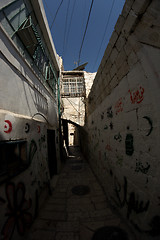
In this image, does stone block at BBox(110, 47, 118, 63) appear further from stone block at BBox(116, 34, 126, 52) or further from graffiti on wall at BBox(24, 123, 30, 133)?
graffiti on wall at BBox(24, 123, 30, 133)

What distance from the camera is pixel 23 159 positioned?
2492 mm

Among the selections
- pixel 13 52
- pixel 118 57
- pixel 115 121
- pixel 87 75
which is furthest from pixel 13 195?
pixel 87 75

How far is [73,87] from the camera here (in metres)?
9.20

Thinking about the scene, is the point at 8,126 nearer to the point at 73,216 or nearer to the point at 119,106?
the point at 119,106

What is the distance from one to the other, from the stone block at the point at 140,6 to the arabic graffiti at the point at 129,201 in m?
2.80

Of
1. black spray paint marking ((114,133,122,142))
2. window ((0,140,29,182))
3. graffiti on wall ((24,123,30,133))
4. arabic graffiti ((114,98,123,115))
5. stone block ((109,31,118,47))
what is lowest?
window ((0,140,29,182))

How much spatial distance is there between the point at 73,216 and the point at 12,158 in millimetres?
1998

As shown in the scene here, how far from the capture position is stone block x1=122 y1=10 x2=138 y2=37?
177cm

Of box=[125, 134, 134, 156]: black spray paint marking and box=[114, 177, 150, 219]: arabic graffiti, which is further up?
box=[125, 134, 134, 156]: black spray paint marking

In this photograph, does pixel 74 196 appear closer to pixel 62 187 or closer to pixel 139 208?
pixel 62 187

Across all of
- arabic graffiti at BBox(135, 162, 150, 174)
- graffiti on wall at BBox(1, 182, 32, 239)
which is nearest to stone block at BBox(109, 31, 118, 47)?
arabic graffiti at BBox(135, 162, 150, 174)

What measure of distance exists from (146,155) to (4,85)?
2742 millimetres

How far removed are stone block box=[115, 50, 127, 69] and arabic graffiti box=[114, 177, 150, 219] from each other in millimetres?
2443

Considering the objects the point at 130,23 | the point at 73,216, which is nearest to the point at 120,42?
the point at 130,23
